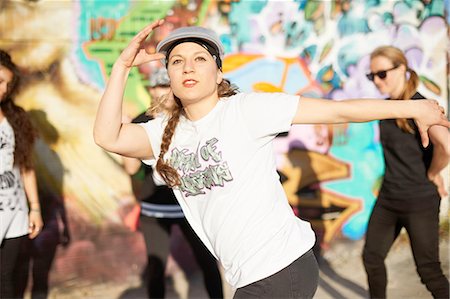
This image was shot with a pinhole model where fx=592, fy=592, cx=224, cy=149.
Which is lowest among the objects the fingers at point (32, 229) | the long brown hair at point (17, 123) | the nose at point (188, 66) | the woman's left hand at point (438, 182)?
the fingers at point (32, 229)

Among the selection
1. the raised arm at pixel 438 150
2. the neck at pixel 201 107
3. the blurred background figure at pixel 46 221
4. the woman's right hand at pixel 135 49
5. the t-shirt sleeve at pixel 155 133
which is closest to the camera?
the woman's right hand at pixel 135 49

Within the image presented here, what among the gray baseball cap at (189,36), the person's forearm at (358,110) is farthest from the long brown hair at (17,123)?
the person's forearm at (358,110)

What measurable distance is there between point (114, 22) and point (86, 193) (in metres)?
1.54

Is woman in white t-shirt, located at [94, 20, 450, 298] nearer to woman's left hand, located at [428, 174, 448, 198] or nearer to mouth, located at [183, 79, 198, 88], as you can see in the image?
mouth, located at [183, 79, 198, 88]

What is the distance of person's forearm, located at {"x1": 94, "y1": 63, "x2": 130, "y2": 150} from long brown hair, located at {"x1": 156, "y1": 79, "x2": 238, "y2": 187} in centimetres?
22

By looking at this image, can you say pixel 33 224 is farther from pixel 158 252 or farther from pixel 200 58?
pixel 200 58

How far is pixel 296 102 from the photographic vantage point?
7.96 ft

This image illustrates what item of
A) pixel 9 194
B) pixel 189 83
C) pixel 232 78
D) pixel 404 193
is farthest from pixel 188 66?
pixel 232 78

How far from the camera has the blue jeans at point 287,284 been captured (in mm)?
2414

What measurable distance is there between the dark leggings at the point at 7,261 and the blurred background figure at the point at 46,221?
127 centimetres

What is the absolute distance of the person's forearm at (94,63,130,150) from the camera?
255cm

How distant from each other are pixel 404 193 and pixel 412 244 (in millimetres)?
342

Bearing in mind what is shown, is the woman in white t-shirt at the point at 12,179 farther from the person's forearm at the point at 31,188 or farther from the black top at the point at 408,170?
the black top at the point at 408,170

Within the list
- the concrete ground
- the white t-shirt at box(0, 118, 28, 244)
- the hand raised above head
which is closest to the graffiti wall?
the concrete ground
